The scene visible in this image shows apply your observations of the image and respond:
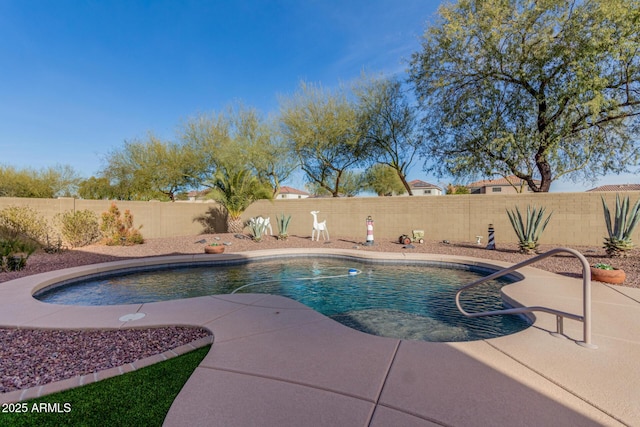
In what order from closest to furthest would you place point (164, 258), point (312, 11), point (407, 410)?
point (407, 410), point (164, 258), point (312, 11)

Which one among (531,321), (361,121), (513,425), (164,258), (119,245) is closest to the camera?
(513,425)

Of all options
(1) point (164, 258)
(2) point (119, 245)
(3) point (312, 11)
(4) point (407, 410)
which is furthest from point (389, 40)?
(4) point (407, 410)

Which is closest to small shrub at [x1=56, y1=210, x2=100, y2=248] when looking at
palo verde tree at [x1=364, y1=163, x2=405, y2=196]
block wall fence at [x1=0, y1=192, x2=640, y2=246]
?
block wall fence at [x1=0, y1=192, x2=640, y2=246]

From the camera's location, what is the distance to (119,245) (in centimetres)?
1180

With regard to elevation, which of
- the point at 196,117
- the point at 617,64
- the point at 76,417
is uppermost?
the point at 196,117

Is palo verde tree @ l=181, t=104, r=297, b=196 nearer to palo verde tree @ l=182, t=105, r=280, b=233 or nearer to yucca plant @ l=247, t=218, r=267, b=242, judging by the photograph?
palo verde tree @ l=182, t=105, r=280, b=233

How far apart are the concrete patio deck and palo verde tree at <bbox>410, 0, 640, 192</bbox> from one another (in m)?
10.6

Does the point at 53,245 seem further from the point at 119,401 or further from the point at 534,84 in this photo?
the point at 534,84

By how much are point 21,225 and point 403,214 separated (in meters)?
14.5

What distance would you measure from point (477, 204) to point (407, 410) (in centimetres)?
1230

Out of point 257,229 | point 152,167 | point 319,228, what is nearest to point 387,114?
point 319,228

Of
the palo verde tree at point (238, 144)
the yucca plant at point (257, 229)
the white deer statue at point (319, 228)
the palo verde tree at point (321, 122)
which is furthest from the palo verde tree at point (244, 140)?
the white deer statue at point (319, 228)

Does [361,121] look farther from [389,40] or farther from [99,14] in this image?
[99,14]

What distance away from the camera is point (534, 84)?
1277 cm
